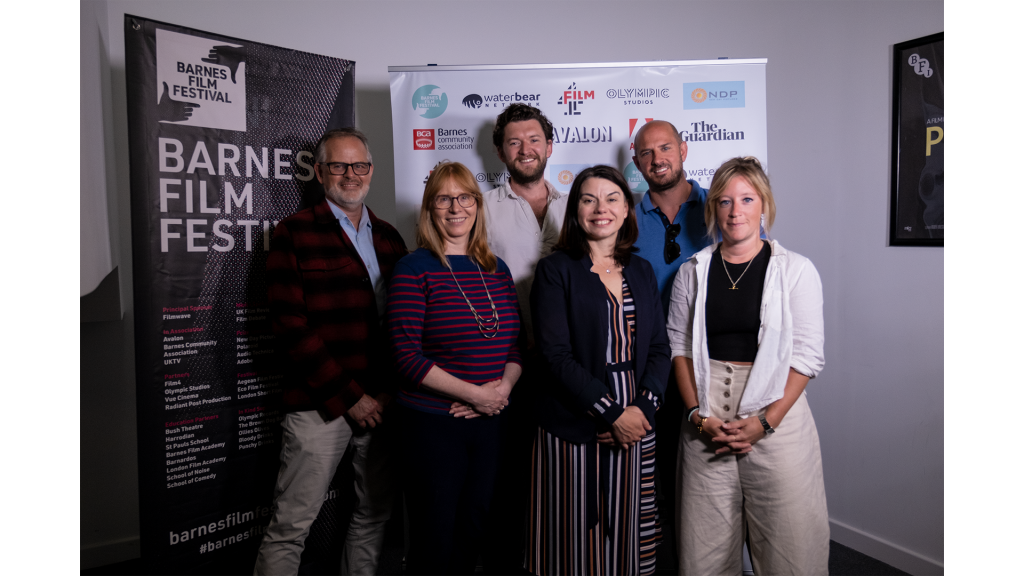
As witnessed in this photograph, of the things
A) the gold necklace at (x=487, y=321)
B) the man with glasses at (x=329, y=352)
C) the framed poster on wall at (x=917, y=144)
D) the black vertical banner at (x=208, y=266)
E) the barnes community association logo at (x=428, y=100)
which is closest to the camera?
the gold necklace at (x=487, y=321)

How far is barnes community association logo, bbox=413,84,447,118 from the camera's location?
266 cm

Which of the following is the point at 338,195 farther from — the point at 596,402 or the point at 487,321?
the point at 596,402

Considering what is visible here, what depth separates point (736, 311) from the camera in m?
1.94

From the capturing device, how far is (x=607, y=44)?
10.4 feet

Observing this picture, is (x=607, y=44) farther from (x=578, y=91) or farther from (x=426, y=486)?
(x=426, y=486)

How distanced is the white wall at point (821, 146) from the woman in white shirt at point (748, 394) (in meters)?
1.08

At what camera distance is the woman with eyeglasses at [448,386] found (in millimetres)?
1839

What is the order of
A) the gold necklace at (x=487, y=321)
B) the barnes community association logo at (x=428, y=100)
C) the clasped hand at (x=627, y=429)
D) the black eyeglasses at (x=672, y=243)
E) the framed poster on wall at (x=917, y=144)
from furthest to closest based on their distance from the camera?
1. the barnes community association logo at (x=428, y=100)
2. the framed poster on wall at (x=917, y=144)
3. the black eyeglasses at (x=672, y=243)
4. the gold necklace at (x=487, y=321)
5. the clasped hand at (x=627, y=429)

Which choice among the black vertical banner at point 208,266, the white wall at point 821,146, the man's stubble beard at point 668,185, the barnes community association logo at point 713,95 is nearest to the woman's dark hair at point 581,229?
the man's stubble beard at point 668,185

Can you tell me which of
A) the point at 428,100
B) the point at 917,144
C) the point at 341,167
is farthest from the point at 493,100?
the point at 917,144

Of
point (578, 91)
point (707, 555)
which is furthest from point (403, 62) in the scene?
point (707, 555)

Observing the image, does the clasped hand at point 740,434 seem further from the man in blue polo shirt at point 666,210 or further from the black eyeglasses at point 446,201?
the black eyeglasses at point 446,201

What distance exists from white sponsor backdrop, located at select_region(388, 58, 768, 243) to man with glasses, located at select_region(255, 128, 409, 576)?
0.48 meters

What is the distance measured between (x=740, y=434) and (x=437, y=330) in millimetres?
1079
